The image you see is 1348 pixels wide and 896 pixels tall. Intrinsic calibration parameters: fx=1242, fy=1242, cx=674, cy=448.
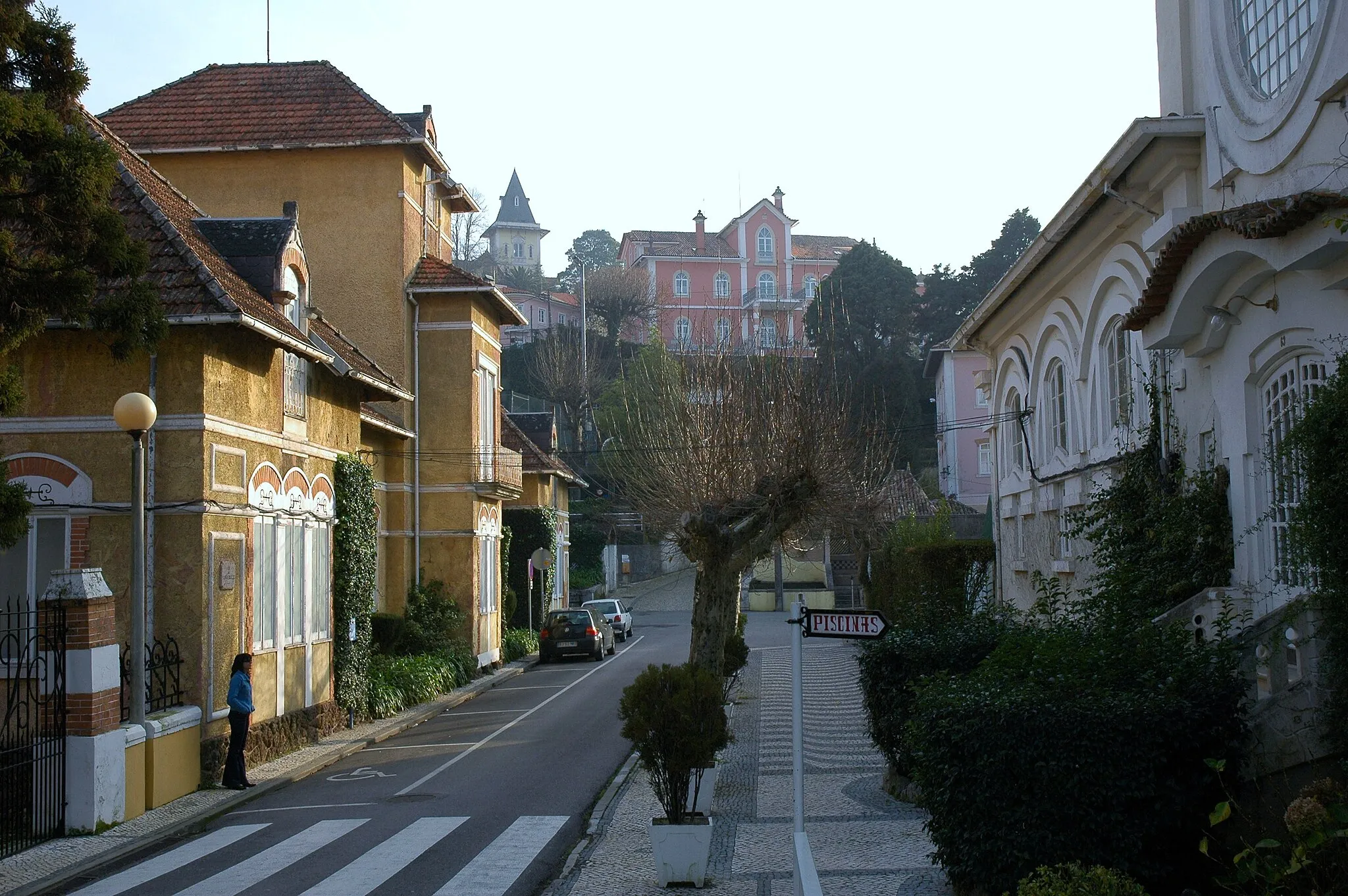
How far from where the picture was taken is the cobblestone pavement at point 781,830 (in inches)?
389

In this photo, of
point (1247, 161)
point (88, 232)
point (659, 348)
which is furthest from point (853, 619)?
point (659, 348)

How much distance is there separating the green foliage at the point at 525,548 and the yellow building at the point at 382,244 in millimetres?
9428

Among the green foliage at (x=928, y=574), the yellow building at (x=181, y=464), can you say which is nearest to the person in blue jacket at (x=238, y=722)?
the yellow building at (x=181, y=464)

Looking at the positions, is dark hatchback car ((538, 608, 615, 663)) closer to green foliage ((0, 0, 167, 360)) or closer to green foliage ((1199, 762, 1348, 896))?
green foliage ((0, 0, 167, 360))

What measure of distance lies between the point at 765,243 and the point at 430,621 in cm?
6250

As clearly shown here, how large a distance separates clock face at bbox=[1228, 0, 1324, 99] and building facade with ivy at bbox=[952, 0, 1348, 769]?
2 cm

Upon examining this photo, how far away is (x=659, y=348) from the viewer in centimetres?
5356

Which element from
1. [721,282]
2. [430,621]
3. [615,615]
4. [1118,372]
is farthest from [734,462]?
[721,282]

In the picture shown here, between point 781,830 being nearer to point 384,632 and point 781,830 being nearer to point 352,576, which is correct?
point 352,576

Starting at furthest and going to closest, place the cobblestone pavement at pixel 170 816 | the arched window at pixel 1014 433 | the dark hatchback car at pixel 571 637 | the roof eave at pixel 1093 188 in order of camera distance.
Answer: the dark hatchback car at pixel 571 637, the arched window at pixel 1014 433, the roof eave at pixel 1093 188, the cobblestone pavement at pixel 170 816

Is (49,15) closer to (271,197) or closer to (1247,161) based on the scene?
(1247,161)

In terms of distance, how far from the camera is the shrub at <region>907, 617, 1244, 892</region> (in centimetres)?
749

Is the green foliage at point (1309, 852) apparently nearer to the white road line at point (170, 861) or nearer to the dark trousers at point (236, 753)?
the white road line at point (170, 861)

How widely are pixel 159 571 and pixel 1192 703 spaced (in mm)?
12106
